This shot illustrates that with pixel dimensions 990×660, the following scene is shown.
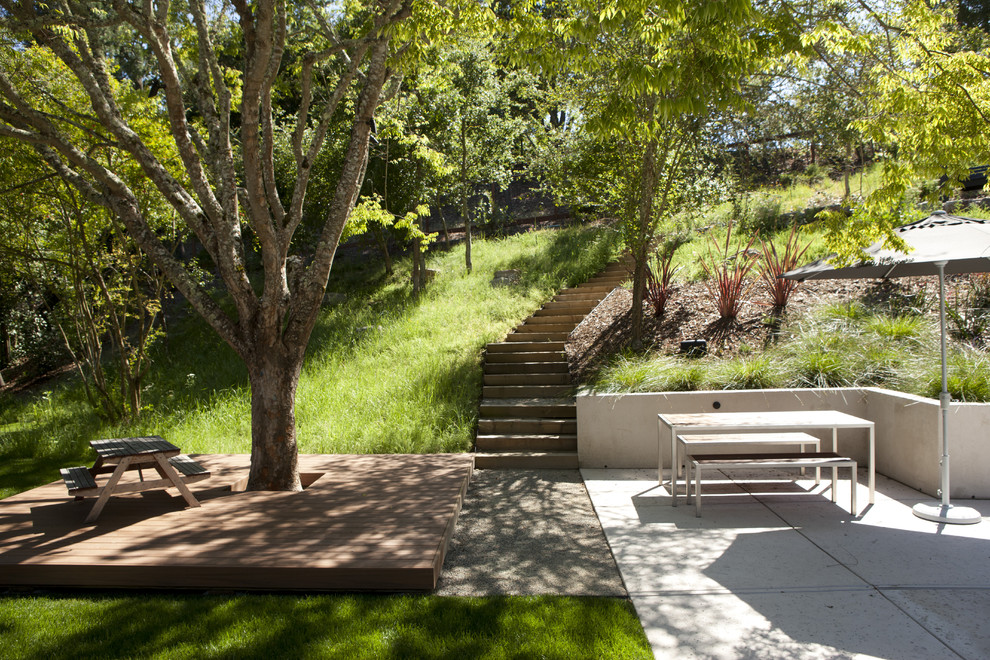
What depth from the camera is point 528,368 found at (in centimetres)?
927

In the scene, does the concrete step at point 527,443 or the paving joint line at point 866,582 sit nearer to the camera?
the paving joint line at point 866,582

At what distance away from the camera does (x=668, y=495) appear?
233 inches

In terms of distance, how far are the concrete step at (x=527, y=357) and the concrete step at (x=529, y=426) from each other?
→ 1680mm

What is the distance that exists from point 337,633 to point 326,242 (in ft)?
10.9

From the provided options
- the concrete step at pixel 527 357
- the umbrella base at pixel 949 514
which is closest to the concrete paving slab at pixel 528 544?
the umbrella base at pixel 949 514

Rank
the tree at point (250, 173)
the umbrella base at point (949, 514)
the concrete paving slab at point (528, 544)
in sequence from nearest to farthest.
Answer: the concrete paving slab at point (528, 544), the umbrella base at point (949, 514), the tree at point (250, 173)

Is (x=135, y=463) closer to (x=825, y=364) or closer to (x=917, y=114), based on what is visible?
(x=825, y=364)

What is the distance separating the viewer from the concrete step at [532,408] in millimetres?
7975

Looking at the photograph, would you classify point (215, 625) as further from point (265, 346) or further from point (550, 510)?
point (550, 510)

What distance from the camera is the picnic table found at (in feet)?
15.2

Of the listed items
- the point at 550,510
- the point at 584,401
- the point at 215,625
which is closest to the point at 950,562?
the point at 550,510

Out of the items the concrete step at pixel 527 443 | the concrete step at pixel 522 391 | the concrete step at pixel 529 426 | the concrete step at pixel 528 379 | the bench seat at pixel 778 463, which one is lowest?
the concrete step at pixel 527 443

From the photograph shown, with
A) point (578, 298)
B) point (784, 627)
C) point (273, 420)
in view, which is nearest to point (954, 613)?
point (784, 627)

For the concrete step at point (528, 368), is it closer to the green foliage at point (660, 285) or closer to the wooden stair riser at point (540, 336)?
the wooden stair riser at point (540, 336)
